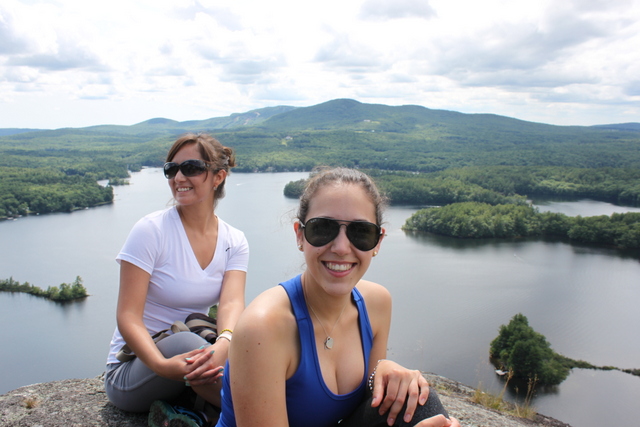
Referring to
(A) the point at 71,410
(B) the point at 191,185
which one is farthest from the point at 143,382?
(B) the point at 191,185

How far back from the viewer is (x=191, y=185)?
6.98 ft

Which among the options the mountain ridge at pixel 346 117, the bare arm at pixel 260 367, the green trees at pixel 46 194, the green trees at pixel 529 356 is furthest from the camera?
the mountain ridge at pixel 346 117

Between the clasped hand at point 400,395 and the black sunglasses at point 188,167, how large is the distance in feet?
4.21

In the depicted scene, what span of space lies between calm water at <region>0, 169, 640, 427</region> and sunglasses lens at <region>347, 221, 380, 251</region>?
7.67 m

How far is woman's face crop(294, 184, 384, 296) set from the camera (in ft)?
4.25

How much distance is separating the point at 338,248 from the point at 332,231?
2.4 inches

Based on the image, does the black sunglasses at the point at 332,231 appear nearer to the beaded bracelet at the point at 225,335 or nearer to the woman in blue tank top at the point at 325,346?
the woman in blue tank top at the point at 325,346

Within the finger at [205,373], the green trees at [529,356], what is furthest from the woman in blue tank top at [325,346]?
the green trees at [529,356]

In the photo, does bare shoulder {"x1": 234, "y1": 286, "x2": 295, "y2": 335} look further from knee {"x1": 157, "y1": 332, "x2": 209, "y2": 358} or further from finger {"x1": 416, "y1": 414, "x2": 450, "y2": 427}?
knee {"x1": 157, "y1": 332, "x2": 209, "y2": 358}

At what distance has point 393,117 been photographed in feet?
445

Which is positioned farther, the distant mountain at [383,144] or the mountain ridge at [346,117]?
the mountain ridge at [346,117]

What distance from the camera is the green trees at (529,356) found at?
13.9 m

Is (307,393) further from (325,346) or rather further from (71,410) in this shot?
(71,410)

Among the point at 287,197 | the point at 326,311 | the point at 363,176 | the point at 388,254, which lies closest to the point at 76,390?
the point at 326,311
